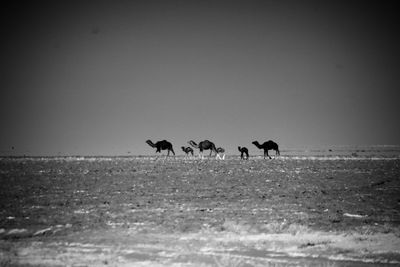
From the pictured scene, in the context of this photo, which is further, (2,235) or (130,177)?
(130,177)

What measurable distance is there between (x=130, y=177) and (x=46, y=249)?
59.7 ft

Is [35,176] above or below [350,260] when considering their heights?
above

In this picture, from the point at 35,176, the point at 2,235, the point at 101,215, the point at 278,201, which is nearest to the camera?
the point at 2,235

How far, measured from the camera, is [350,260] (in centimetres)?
1341

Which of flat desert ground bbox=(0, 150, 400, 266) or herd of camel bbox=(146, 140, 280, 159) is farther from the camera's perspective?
herd of camel bbox=(146, 140, 280, 159)

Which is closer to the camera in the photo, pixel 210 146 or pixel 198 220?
pixel 198 220

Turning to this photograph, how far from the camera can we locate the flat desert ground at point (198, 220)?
13.6 meters

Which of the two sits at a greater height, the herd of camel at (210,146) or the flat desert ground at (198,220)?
the herd of camel at (210,146)

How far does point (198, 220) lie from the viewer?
60.0 feet

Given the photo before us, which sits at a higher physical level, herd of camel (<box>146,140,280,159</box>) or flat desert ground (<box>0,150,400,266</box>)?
herd of camel (<box>146,140,280,159</box>)

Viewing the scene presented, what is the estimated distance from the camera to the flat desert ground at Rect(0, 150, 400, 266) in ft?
44.5

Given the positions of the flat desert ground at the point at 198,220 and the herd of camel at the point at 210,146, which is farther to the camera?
the herd of camel at the point at 210,146

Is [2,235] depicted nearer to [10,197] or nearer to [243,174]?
[10,197]

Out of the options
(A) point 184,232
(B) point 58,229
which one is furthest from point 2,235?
(A) point 184,232
